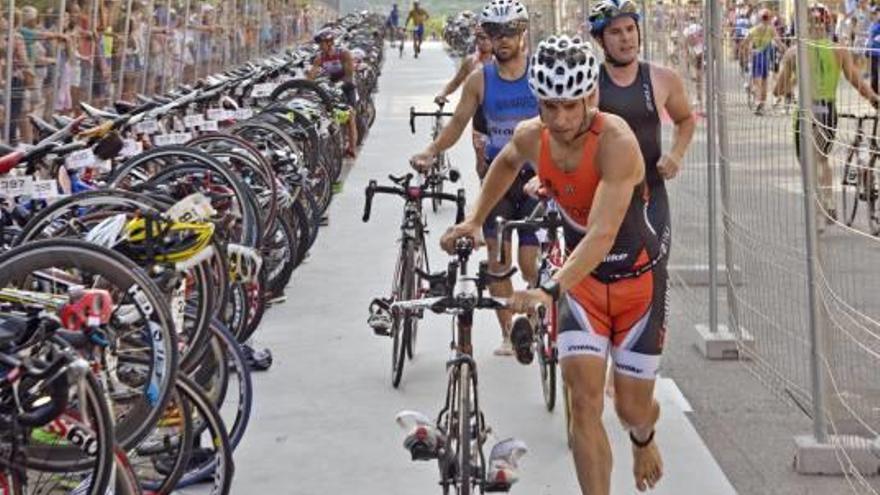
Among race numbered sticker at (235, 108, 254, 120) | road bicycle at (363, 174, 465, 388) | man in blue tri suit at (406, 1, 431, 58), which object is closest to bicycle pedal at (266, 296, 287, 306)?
race numbered sticker at (235, 108, 254, 120)

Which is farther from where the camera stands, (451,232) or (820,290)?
(820,290)

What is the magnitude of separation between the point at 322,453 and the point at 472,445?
2283 mm

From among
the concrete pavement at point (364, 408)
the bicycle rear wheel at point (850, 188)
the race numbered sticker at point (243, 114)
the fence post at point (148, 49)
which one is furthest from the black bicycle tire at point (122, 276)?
the fence post at point (148, 49)

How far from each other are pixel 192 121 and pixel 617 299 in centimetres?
523

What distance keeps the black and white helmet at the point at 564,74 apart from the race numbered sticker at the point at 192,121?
533cm

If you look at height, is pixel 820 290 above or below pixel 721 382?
above

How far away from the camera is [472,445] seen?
5512 millimetres

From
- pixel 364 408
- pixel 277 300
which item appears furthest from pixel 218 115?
pixel 364 408

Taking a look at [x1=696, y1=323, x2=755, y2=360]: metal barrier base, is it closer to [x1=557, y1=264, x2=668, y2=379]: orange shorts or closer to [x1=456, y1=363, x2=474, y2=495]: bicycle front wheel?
[x1=557, y1=264, x2=668, y2=379]: orange shorts

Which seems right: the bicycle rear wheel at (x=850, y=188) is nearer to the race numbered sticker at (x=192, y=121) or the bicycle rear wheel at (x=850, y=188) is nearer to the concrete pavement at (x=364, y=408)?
the concrete pavement at (x=364, y=408)

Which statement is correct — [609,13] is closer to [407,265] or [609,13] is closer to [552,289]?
[407,265]

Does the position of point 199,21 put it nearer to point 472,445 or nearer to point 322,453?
point 322,453

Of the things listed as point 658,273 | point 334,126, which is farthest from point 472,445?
point 334,126

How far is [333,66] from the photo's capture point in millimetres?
19031
